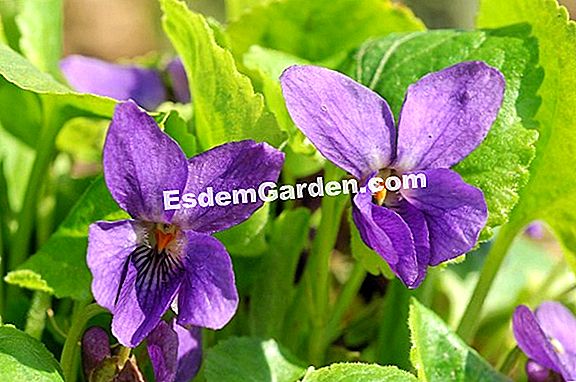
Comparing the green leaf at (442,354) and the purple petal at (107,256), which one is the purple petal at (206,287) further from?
the green leaf at (442,354)

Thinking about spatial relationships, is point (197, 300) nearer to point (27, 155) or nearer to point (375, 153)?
point (375, 153)

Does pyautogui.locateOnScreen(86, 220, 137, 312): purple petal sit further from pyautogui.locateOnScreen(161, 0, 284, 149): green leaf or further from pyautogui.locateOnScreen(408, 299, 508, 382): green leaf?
pyautogui.locateOnScreen(408, 299, 508, 382): green leaf

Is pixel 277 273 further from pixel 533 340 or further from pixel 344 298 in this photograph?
pixel 533 340

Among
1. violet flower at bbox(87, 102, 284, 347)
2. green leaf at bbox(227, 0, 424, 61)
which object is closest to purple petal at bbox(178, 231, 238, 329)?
violet flower at bbox(87, 102, 284, 347)

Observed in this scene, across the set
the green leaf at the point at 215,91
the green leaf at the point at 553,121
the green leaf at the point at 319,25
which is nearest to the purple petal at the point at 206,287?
the green leaf at the point at 215,91

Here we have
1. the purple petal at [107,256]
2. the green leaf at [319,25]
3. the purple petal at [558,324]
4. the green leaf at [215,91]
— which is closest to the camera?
the purple petal at [107,256]

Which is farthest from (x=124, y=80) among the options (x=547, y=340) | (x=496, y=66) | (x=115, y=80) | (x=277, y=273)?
(x=547, y=340)

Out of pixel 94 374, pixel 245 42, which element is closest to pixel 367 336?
pixel 245 42
